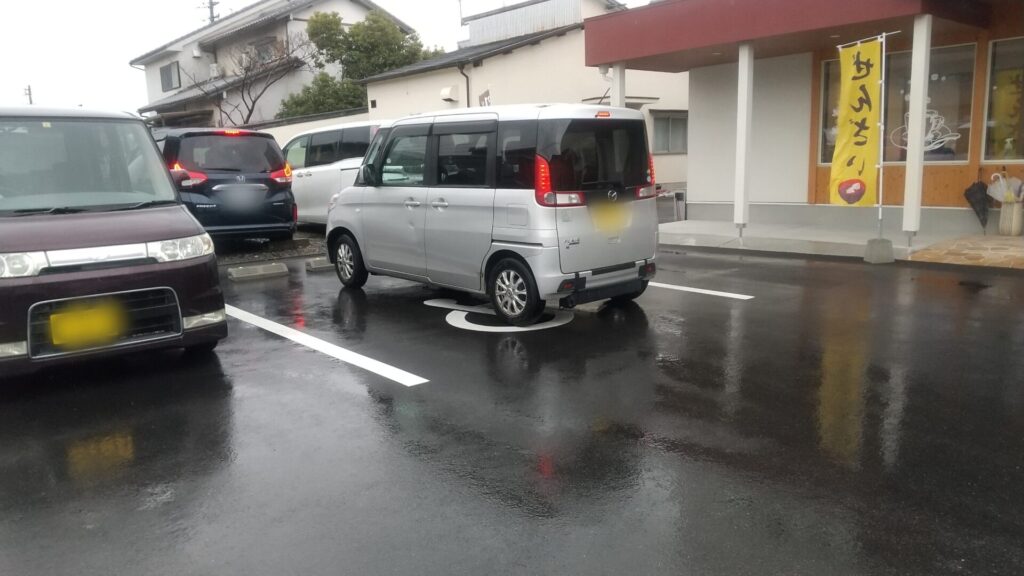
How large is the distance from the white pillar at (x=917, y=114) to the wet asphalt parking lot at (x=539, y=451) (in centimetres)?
354

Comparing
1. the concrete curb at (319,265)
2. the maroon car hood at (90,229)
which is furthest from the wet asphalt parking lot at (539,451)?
the concrete curb at (319,265)

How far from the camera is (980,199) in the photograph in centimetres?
1140

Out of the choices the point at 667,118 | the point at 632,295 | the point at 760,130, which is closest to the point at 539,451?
the point at 632,295

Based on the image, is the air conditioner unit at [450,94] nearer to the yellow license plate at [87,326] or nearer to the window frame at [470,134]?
the window frame at [470,134]

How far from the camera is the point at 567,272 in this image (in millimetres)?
6605

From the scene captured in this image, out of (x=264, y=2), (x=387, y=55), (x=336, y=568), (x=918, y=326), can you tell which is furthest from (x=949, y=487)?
(x=264, y=2)

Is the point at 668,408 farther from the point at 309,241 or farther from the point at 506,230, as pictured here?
the point at 309,241

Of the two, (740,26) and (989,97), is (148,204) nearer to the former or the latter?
(740,26)

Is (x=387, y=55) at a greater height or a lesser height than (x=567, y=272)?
greater

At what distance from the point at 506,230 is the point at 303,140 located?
29.5ft

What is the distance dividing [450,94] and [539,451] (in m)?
17.2

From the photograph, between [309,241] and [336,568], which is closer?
[336,568]

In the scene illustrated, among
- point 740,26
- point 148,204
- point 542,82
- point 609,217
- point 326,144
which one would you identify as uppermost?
point 542,82

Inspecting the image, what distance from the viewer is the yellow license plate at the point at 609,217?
6.75 meters
